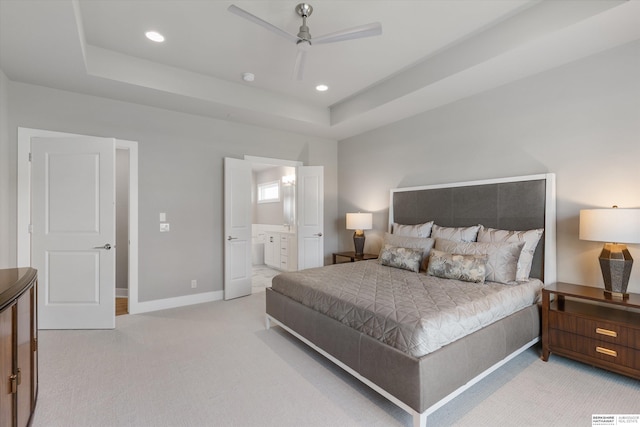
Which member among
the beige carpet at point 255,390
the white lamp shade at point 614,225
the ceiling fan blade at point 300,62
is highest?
the ceiling fan blade at point 300,62

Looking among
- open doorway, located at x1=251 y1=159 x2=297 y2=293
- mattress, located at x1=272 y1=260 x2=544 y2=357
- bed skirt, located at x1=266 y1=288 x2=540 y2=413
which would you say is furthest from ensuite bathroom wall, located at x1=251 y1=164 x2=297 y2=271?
bed skirt, located at x1=266 y1=288 x2=540 y2=413

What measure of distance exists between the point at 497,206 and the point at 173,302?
4235mm

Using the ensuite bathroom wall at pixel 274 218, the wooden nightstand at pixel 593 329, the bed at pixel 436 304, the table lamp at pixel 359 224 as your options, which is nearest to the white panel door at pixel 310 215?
the table lamp at pixel 359 224

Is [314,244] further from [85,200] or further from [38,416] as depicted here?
[38,416]

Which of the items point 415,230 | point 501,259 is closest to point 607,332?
point 501,259

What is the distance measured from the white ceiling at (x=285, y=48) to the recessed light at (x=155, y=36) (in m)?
0.05

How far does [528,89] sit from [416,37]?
1332 millimetres

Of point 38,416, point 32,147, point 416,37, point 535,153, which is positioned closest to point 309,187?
point 416,37

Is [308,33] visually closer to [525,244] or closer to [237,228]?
[525,244]

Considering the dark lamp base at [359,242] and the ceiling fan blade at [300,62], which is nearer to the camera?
the ceiling fan blade at [300,62]

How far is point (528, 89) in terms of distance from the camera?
10.1 feet

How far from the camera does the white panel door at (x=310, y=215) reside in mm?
5113

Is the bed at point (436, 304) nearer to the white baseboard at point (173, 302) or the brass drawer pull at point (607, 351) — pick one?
the brass drawer pull at point (607, 351)

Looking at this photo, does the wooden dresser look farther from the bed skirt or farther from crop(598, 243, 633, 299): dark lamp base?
crop(598, 243, 633, 299): dark lamp base
